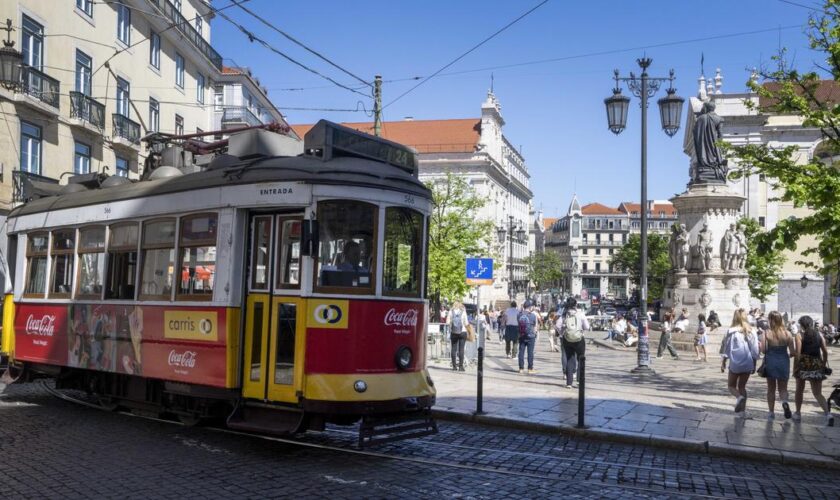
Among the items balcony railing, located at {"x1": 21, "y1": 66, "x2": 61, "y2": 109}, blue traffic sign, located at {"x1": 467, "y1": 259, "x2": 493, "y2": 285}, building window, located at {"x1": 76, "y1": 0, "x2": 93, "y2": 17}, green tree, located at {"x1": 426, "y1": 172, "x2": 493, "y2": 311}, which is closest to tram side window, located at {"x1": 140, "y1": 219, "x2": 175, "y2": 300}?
blue traffic sign, located at {"x1": 467, "y1": 259, "x2": 493, "y2": 285}

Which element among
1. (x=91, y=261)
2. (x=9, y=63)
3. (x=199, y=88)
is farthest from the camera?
(x=199, y=88)

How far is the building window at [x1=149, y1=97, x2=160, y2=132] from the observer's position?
3106cm

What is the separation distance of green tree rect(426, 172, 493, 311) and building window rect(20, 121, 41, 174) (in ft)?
54.5

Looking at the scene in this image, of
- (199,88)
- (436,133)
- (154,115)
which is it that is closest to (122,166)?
(154,115)

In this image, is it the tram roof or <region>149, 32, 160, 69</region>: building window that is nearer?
the tram roof

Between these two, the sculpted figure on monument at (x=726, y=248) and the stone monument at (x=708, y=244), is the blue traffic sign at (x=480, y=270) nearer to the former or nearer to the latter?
the stone monument at (x=708, y=244)

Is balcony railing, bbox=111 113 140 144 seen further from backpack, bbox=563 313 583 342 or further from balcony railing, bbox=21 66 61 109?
backpack, bbox=563 313 583 342

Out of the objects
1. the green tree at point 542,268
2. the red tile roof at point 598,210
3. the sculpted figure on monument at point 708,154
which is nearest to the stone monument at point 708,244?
the sculpted figure on monument at point 708,154

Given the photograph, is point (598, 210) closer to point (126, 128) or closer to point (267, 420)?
point (126, 128)

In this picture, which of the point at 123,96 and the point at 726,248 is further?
the point at 123,96

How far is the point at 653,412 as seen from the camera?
11906mm

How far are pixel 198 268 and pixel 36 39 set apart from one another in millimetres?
18442

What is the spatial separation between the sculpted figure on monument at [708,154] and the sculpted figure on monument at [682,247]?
2.15m

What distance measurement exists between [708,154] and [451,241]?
58.0ft
